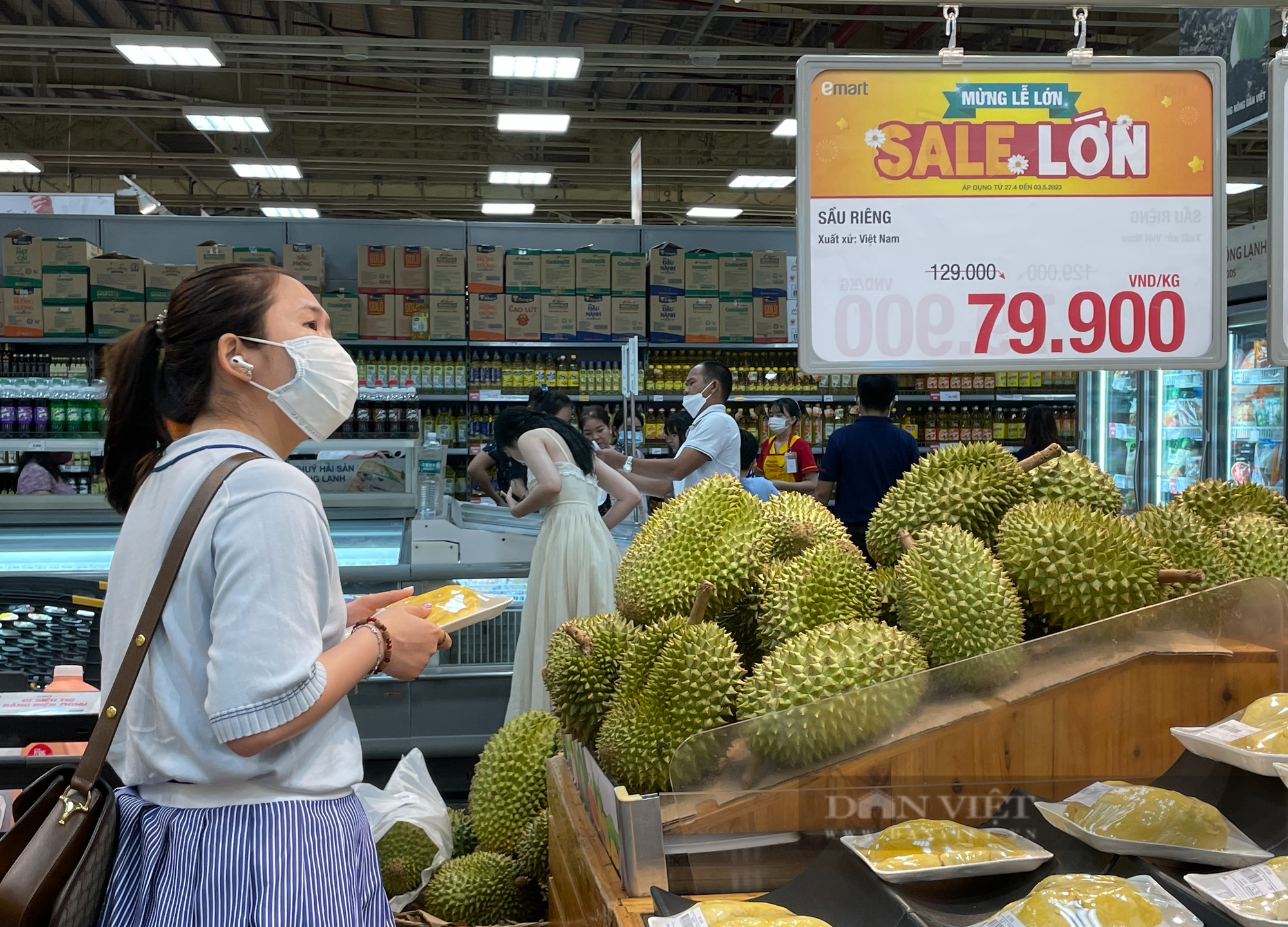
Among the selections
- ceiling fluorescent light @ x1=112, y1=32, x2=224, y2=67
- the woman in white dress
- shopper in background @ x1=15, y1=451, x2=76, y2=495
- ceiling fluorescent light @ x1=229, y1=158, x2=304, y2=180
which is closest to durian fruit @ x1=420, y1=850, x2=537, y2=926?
the woman in white dress

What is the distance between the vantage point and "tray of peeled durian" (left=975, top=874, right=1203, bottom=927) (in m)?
0.94

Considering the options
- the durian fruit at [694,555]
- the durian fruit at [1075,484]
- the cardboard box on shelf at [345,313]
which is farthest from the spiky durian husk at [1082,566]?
the cardboard box on shelf at [345,313]

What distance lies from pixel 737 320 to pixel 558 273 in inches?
53.8

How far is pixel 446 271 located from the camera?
25.7 ft

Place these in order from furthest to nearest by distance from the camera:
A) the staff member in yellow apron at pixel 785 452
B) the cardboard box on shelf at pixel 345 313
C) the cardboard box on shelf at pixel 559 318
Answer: the cardboard box on shelf at pixel 559 318 < the cardboard box on shelf at pixel 345 313 < the staff member in yellow apron at pixel 785 452

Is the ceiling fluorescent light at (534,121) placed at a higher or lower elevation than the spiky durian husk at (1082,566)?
higher

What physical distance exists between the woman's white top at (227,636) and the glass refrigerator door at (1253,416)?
20.3ft

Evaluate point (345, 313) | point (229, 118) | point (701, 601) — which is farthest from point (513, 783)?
point (229, 118)

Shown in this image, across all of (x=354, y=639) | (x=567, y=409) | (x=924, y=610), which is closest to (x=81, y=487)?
(x=567, y=409)

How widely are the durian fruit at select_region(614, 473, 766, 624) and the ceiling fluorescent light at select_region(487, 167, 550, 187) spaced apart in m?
10.4

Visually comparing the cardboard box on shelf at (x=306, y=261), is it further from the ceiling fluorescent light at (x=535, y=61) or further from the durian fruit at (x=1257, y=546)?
the durian fruit at (x=1257, y=546)

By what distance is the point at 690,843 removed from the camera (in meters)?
1.11

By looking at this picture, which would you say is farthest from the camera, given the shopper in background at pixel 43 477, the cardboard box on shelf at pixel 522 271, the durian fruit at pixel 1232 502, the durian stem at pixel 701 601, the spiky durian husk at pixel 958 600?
the cardboard box on shelf at pixel 522 271

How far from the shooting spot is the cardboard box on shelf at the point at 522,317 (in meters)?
7.95
